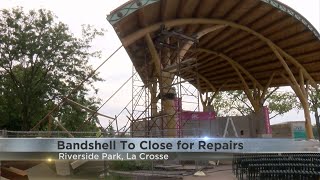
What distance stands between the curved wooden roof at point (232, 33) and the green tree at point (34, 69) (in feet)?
24.0

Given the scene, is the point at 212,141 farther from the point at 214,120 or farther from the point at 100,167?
the point at 214,120

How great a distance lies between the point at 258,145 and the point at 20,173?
8.35m

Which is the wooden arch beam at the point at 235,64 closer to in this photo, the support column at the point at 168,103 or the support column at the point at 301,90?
the support column at the point at 301,90

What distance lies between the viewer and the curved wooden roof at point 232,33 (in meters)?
22.5

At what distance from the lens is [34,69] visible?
30.9m

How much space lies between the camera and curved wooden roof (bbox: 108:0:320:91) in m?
22.5

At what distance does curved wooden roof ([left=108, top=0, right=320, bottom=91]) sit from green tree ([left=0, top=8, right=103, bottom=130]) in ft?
24.0

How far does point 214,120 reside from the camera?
102ft

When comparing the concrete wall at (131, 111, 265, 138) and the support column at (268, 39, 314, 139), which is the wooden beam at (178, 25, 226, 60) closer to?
the concrete wall at (131, 111, 265, 138)

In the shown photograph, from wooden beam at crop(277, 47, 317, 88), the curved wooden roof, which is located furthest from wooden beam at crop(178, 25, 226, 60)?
wooden beam at crop(277, 47, 317, 88)

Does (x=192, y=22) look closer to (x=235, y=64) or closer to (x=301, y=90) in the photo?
(x=235, y=64)

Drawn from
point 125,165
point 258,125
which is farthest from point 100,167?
point 258,125

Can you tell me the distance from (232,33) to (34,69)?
17538 mm

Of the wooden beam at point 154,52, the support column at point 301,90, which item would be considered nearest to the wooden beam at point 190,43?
the wooden beam at point 154,52
